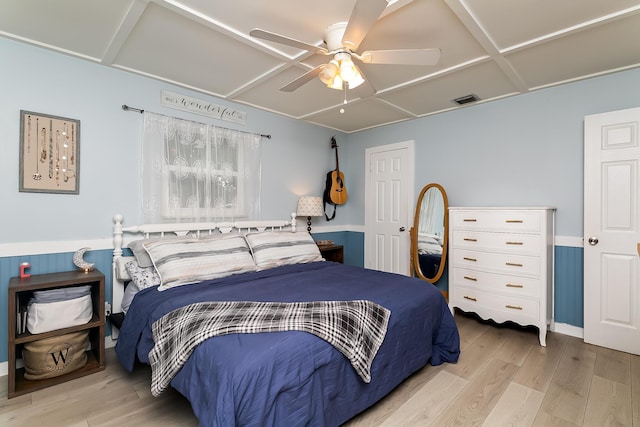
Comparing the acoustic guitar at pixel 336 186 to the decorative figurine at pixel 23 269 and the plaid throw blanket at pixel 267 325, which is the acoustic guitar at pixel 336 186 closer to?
the plaid throw blanket at pixel 267 325

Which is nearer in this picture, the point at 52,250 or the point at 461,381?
the point at 461,381

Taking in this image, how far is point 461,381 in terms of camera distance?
210 centimetres

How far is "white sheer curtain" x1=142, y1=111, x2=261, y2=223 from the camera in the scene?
2.78 meters

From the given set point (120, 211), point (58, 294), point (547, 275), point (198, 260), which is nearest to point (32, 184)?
point (120, 211)

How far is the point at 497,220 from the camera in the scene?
2955 mm

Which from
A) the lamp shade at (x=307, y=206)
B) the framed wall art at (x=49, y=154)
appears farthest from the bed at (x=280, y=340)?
the lamp shade at (x=307, y=206)

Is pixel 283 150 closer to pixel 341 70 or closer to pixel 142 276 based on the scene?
pixel 341 70

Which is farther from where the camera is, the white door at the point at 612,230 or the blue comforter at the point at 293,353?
the white door at the point at 612,230

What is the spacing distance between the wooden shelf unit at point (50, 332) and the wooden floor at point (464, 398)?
68 millimetres

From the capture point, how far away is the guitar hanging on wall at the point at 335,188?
14.1ft

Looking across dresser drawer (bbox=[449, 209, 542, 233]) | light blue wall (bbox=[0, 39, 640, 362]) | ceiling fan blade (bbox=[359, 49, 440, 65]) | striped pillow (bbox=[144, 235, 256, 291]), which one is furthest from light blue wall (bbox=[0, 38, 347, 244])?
dresser drawer (bbox=[449, 209, 542, 233])

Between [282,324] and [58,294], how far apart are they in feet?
5.60

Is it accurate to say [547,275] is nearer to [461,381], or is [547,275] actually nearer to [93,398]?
[461,381]

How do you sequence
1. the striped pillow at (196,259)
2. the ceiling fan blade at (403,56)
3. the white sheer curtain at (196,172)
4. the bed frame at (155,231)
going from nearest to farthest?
the ceiling fan blade at (403,56) < the striped pillow at (196,259) < the bed frame at (155,231) < the white sheer curtain at (196,172)
